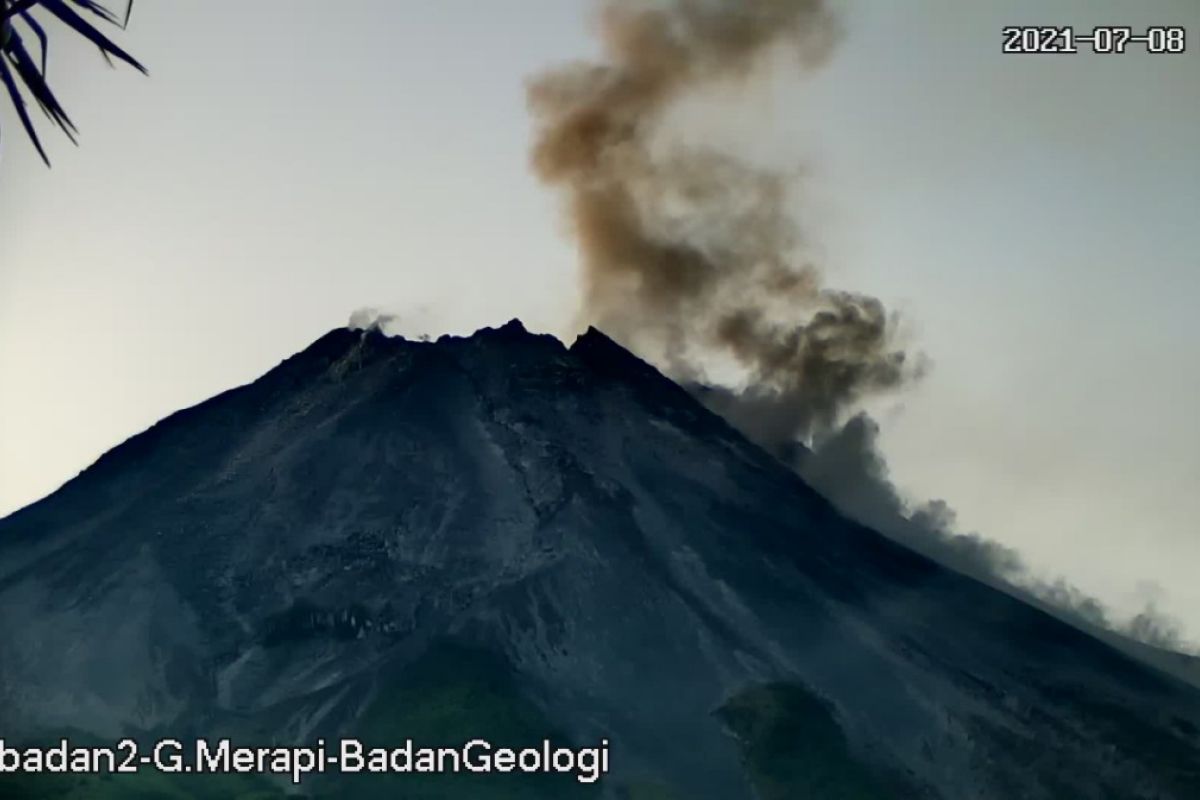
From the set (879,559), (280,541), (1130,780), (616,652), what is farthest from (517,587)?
(1130,780)

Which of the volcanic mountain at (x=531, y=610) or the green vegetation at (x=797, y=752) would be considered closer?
the green vegetation at (x=797, y=752)

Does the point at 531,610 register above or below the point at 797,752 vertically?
above

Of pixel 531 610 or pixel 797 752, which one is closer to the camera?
pixel 797 752

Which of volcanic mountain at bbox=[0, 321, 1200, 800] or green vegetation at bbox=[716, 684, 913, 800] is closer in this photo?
Result: green vegetation at bbox=[716, 684, 913, 800]

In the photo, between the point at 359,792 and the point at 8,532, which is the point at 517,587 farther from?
the point at 8,532
